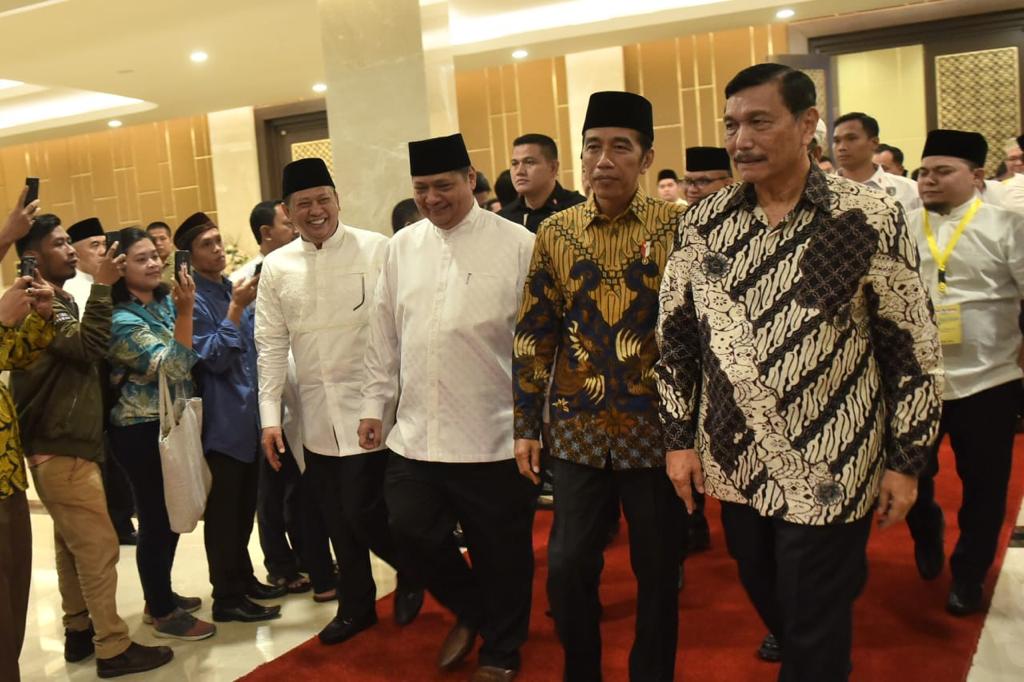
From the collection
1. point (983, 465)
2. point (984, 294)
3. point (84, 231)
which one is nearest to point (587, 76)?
point (84, 231)

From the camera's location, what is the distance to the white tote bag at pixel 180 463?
11.4 feet

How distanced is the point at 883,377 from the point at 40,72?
9766mm

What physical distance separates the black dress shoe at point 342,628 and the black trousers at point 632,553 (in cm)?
120

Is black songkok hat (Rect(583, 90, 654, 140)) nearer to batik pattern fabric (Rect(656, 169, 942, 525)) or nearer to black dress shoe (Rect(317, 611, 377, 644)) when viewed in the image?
batik pattern fabric (Rect(656, 169, 942, 525))

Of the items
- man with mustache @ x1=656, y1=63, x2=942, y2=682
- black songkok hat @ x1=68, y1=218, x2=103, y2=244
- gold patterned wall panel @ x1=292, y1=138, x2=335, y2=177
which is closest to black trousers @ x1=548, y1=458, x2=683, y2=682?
man with mustache @ x1=656, y1=63, x2=942, y2=682

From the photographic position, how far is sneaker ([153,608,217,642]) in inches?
146

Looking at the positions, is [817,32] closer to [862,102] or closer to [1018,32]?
[862,102]

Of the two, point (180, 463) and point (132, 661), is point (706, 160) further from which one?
point (132, 661)

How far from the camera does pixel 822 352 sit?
2061 mm

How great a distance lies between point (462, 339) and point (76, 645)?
6.53 feet

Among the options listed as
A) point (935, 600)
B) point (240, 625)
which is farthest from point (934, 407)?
point (240, 625)

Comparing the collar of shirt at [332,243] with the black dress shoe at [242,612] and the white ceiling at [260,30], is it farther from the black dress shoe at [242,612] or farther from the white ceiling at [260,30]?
the white ceiling at [260,30]

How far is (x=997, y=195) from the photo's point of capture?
512 cm

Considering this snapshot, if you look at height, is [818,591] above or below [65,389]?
below
